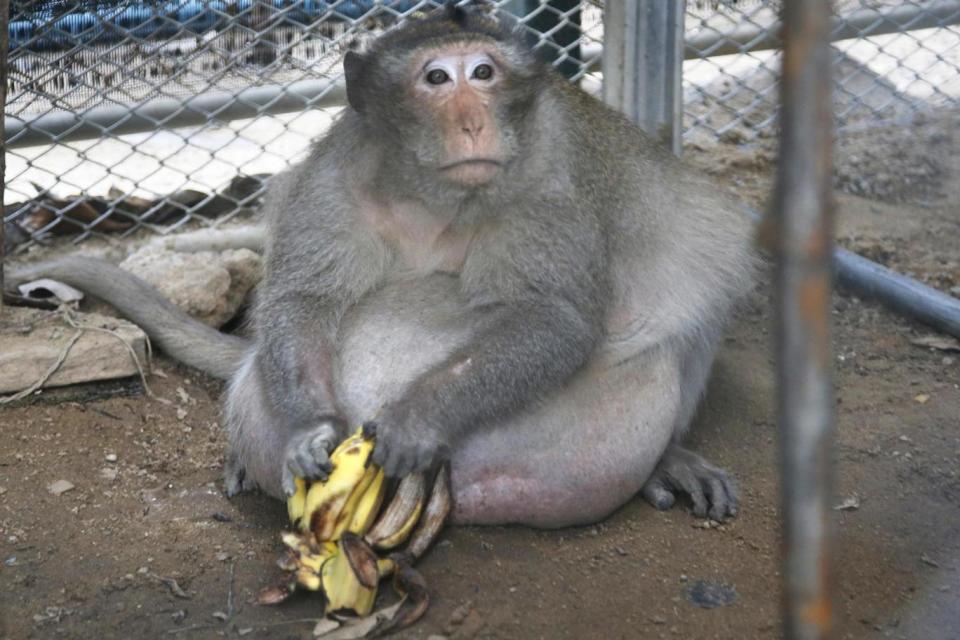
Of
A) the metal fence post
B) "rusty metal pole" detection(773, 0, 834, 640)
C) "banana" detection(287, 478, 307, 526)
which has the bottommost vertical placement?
"banana" detection(287, 478, 307, 526)

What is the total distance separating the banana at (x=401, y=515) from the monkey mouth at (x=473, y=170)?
82cm

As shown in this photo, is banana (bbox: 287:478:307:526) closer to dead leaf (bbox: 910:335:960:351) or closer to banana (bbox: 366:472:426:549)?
banana (bbox: 366:472:426:549)

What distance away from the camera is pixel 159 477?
13.1 ft

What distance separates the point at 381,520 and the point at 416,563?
0.51 feet

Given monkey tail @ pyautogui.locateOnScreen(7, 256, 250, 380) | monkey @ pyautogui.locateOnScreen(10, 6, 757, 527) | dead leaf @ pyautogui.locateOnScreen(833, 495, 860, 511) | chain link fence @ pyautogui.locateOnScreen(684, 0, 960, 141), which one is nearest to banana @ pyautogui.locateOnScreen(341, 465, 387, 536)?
monkey @ pyautogui.locateOnScreen(10, 6, 757, 527)

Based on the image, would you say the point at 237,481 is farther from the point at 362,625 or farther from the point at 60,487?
the point at 362,625

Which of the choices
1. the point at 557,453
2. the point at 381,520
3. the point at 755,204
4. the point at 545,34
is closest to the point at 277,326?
the point at 381,520

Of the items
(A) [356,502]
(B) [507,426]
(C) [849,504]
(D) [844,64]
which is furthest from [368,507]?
(D) [844,64]

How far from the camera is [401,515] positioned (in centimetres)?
338

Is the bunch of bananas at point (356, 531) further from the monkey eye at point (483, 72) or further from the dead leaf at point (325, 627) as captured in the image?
the monkey eye at point (483, 72)

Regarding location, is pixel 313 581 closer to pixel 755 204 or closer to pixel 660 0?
pixel 660 0

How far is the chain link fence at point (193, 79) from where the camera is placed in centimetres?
522

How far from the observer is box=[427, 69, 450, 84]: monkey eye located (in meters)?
3.31

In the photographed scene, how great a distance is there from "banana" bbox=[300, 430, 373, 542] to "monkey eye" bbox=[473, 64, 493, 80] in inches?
40.3
